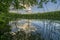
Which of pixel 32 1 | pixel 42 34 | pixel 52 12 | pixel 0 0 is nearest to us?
pixel 0 0

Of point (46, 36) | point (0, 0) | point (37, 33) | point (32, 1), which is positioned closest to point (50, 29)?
point (46, 36)

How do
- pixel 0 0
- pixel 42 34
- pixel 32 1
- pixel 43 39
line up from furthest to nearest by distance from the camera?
1. pixel 42 34
2. pixel 43 39
3. pixel 32 1
4. pixel 0 0

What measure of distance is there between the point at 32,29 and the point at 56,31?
746 millimetres

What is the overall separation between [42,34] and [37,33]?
232 millimetres

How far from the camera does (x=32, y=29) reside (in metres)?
4.64

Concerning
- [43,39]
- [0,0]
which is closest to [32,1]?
[0,0]

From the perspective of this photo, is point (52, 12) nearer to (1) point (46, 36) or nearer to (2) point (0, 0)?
(1) point (46, 36)

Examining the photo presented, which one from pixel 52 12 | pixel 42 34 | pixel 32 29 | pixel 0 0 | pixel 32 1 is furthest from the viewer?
pixel 52 12

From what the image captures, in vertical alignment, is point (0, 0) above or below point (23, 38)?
above

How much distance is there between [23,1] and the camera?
333 cm

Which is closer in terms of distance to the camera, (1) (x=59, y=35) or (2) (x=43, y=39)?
(2) (x=43, y=39)

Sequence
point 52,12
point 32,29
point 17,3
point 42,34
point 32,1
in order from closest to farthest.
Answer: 1. point 17,3
2. point 32,1
3. point 42,34
4. point 32,29
5. point 52,12

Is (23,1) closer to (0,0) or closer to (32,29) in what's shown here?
(0,0)

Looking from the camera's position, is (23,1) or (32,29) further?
(32,29)
